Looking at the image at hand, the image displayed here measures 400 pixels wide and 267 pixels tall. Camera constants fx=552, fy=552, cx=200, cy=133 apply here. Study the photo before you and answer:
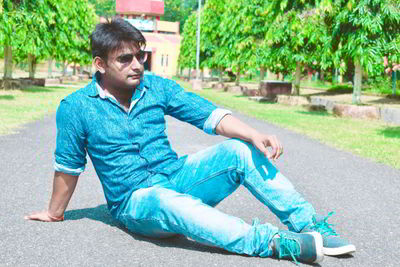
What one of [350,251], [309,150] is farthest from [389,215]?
[309,150]

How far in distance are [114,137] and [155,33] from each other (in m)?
87.2

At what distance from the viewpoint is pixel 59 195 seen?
3725 mm

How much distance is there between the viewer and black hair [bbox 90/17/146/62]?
3.46 meters

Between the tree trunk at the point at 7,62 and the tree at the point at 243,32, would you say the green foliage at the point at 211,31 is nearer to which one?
the tree at the point at 243,32

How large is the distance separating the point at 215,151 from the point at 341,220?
1.53 m

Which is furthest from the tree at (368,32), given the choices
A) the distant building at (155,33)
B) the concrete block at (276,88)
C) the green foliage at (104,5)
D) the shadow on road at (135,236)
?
the green foliage at (104,5)

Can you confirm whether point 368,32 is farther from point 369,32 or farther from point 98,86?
point 98,86

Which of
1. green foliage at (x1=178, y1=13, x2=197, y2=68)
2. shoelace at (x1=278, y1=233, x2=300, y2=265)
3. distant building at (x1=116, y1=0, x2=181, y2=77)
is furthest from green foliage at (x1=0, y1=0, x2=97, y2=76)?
distant building at (x1=116, y1=0, x2=181, y2=77)

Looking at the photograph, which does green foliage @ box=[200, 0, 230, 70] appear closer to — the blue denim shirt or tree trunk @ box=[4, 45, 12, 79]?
tree trunk @ box=[4, 45, 12, 79]

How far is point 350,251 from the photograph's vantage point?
3.41 metres

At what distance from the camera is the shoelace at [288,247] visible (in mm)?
3203

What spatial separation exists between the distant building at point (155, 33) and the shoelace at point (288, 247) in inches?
3135

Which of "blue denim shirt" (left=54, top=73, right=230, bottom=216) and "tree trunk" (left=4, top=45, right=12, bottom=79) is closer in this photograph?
"blue denim shirt" (left=54, top=73, right=230, bottom=216)

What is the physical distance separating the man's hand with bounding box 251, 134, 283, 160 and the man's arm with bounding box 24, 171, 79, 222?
124cm
